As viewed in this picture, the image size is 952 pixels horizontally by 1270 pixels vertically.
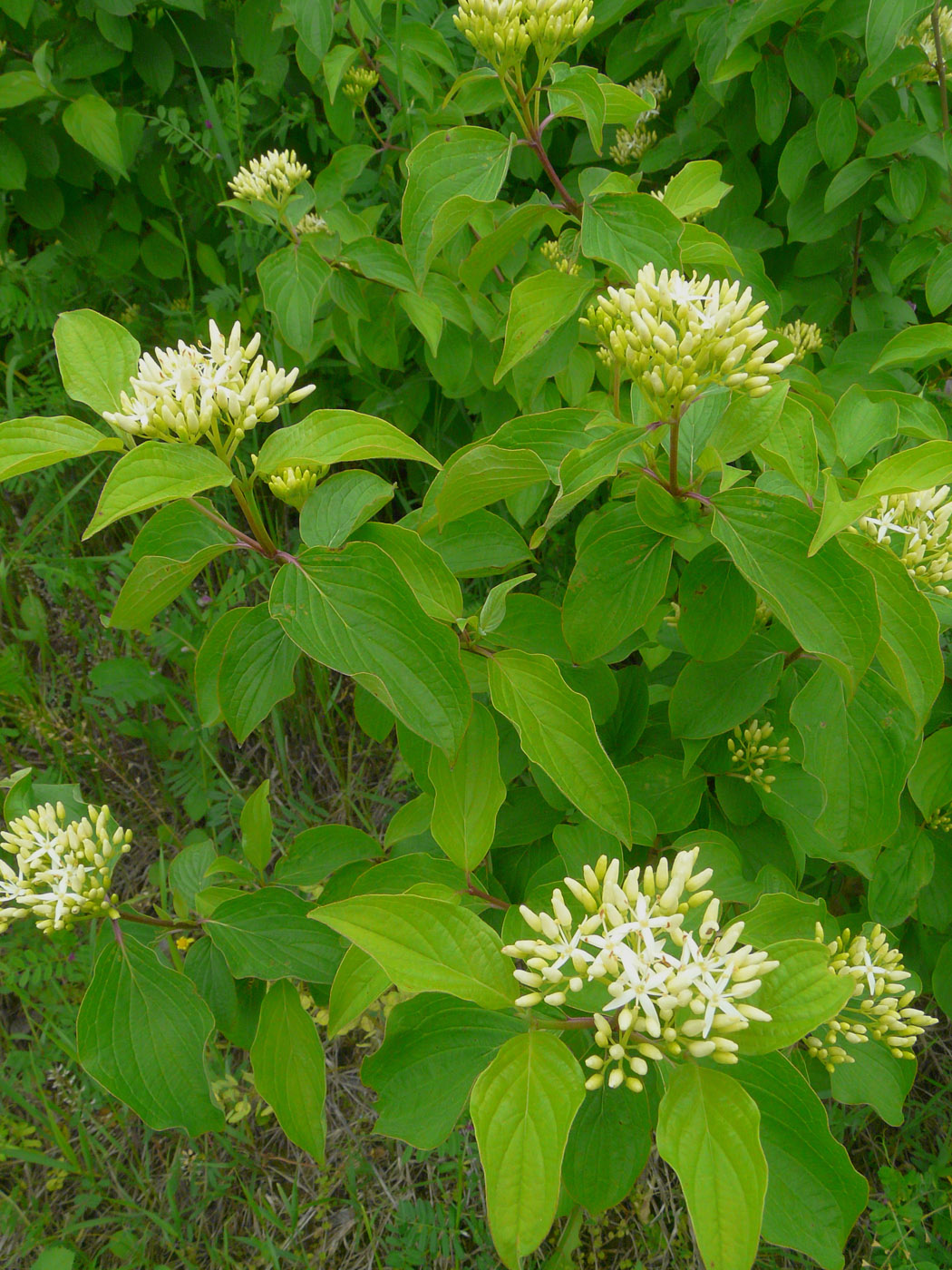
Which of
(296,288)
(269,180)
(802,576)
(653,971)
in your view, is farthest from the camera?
(269,180)

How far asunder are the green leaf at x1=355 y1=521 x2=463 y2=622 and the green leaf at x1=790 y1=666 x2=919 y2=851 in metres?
0.48

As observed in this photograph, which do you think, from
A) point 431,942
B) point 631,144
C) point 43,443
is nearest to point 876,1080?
point 431,942

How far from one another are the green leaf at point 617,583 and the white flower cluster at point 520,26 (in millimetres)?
837

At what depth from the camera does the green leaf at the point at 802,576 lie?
0.97 metres

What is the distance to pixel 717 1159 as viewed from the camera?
79 centimetres

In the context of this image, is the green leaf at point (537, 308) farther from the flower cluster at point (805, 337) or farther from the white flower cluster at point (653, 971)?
the flower cluster at point (805, 337)

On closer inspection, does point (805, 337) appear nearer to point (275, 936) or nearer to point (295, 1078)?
point (275, 936)

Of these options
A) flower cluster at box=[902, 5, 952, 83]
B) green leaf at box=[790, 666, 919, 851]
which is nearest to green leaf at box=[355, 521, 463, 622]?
green leaf at box=[790, 666, 919, 851]

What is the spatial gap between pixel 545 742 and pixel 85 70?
9.81 ft

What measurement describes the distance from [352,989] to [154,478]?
0.75m

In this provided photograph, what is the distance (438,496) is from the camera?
1067mm

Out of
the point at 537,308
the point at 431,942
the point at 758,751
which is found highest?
the point at 537,308

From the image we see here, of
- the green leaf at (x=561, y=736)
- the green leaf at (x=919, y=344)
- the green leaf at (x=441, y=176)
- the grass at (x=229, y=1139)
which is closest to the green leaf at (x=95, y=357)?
the green leaf at (x=441, y=176)

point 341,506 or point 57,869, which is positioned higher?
point 341,506
